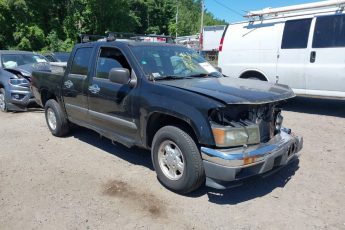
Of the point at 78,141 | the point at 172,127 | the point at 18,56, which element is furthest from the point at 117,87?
the point at 18,56

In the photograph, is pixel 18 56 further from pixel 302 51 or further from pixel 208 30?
pixel 208 30

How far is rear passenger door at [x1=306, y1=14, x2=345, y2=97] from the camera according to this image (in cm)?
768

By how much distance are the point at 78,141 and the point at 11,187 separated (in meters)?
2.09

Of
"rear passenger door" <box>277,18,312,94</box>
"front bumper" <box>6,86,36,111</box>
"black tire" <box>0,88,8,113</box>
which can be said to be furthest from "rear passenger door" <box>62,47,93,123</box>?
"rear passenger door" <box>277,18,312,94</box>

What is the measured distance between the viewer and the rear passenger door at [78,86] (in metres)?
5.72

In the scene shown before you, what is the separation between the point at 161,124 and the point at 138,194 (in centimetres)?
91

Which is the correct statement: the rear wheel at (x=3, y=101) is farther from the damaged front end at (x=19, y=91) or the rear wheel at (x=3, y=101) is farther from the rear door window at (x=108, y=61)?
the rear door window at (x=108, y=61)

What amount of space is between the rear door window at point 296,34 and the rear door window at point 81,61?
4.87 meters

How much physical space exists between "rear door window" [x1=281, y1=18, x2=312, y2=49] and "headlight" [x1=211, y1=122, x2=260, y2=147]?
507 cm

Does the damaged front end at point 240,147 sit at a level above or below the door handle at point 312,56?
below

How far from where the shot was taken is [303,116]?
8219 millimetres

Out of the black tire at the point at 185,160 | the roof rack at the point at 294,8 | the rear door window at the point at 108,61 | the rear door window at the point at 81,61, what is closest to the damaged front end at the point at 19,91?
the rear door window at the point at 81,61

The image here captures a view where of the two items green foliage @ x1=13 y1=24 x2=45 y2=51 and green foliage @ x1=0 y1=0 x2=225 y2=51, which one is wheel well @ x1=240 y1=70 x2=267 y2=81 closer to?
green foliage @ x1=0 y1=0 x2=225 y2=51

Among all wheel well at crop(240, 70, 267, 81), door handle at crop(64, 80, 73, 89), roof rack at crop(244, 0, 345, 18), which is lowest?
wheel well at crop(240, 70, 267, 81)
